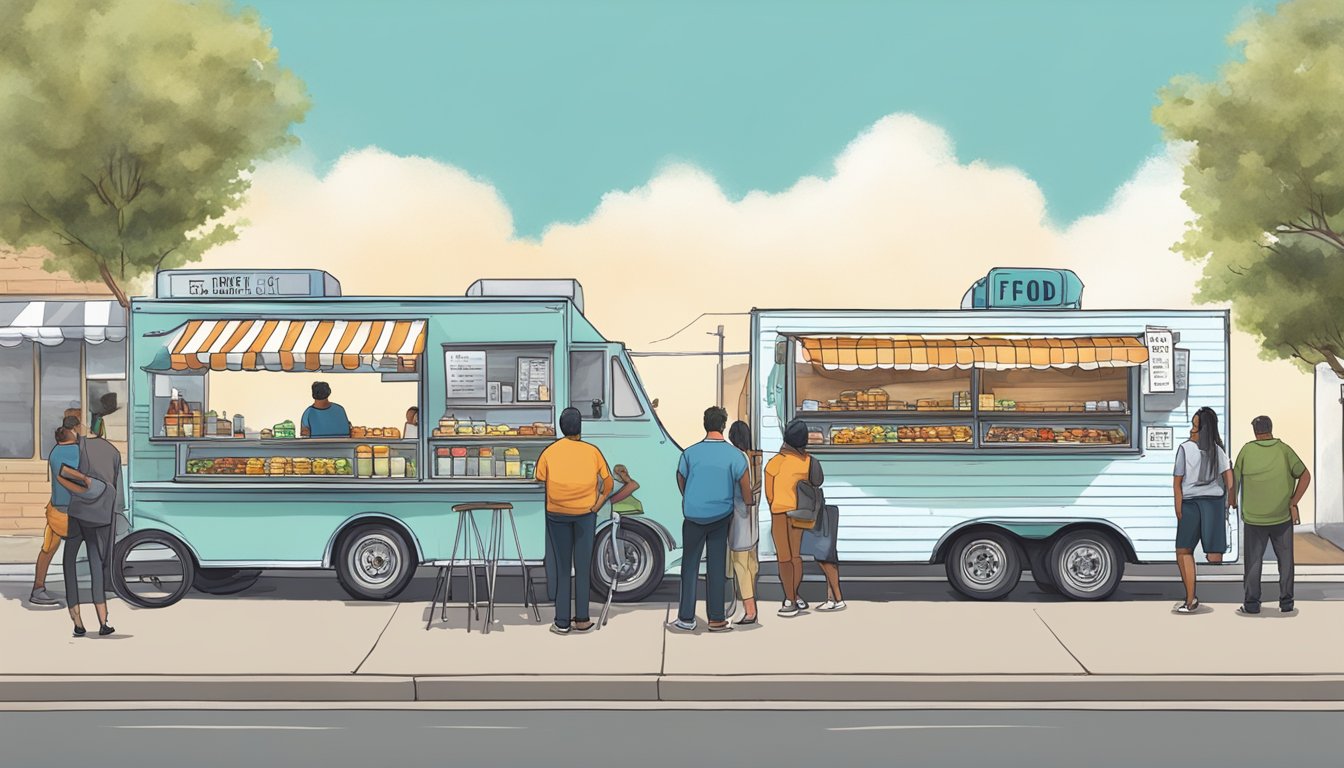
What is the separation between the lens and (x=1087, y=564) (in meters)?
12.7

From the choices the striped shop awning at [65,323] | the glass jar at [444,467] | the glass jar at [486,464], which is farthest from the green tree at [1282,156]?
the striped shop awning at [65,323]

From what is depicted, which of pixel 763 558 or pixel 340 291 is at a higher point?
pixel 340 291

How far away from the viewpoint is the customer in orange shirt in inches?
413

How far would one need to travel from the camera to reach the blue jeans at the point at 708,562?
10688 mm

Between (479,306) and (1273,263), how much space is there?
1110 cm

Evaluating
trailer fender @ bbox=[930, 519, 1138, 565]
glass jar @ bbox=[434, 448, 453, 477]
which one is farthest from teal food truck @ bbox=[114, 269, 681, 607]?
trailer fender @ bbox=[930, 519, 1138, 565]

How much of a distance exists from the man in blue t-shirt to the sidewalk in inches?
10.6

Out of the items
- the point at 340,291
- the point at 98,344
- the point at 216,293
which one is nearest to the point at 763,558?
the point at 340,291

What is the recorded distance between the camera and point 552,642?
10.3 m

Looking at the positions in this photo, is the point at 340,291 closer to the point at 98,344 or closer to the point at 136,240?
the point at 136,240

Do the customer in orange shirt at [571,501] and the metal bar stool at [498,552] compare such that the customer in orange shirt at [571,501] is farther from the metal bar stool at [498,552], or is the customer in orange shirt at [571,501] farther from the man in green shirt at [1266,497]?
the man in green shirt at [1266,497]
